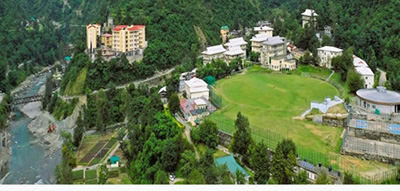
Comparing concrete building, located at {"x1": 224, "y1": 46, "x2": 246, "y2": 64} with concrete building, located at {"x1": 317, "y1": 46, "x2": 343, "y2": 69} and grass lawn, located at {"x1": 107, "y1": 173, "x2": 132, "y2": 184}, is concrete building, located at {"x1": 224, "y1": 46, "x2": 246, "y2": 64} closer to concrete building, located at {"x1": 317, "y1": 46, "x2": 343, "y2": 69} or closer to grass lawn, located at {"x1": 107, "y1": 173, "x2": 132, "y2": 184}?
concrete building, located at {"x1": 317, "y1": 46, "x2": 343, "y2": 69}

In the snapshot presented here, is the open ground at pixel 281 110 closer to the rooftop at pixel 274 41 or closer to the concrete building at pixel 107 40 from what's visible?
the rooftop at pixel 274 41

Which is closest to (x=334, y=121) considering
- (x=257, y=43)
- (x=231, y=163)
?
(x=231, y=163)

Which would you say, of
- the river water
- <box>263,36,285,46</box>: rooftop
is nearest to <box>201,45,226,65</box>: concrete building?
<box>263,36,285,46</box>: rooftop

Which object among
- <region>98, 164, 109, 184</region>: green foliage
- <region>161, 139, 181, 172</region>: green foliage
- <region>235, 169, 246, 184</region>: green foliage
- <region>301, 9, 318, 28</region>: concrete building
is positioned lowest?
<region>98, 164, 109, 184</region>: green foliage

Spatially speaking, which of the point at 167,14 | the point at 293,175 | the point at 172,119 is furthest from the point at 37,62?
the point at 293,175

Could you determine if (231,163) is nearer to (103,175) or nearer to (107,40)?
(103,175)

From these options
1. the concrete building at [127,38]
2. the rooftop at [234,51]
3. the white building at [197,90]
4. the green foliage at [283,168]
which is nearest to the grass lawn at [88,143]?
the white building at [197,90]
